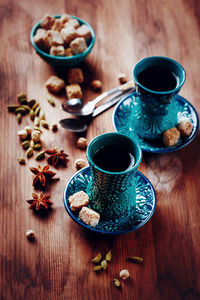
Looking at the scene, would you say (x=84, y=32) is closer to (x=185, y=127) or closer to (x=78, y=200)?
(x=185, y=127)

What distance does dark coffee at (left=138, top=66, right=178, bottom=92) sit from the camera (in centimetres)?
110

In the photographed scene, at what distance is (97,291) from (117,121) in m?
0.54

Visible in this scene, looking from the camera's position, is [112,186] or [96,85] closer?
[112,186]

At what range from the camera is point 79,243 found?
38.2 inches

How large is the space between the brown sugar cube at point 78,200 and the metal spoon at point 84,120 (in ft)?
0.98

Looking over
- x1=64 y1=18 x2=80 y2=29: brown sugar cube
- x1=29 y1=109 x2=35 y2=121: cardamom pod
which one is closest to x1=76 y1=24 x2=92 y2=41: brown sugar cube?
x1=64 y1=18 x2=80 y2=29: brown sugar cube

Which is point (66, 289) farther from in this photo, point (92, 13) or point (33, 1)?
point (33, 1)

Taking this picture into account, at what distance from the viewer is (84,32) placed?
134 cm

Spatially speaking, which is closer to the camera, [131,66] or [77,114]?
[77,114]

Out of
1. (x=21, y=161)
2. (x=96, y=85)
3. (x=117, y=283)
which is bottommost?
(x=117, y=283)

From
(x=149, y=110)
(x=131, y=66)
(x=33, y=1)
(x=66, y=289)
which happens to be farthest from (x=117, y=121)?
(x=33, y=1)

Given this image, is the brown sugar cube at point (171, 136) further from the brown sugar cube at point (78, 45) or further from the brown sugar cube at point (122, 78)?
the brown sugar cube at point (78, 45)

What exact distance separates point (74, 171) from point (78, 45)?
491 millimetres

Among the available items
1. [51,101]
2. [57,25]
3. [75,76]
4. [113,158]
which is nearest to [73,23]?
[57,25]
